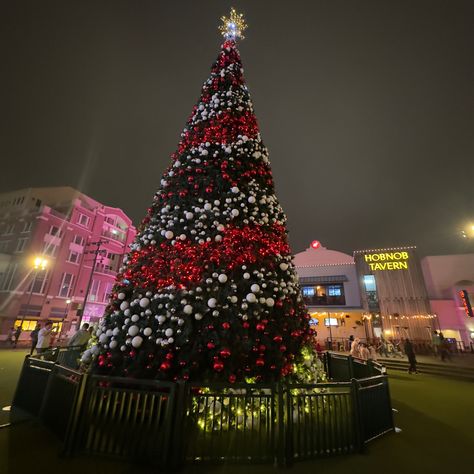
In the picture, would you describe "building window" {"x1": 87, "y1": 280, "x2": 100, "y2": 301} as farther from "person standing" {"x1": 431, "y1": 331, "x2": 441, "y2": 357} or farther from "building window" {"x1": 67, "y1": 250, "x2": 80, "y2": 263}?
"person standing" {"x1": 431, "y1": 331, "x2": 441, "y2": 357}

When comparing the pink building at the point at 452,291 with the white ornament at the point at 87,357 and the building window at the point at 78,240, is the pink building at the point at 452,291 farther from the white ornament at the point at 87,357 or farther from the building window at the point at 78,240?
the building window at the point at 78,240

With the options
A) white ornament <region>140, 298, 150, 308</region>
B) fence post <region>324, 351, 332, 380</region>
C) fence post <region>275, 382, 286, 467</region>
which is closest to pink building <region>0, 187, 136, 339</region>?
white ornament <region>140, 298, 150, 308</region>

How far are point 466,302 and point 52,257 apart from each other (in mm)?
41601

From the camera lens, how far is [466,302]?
24.8 m

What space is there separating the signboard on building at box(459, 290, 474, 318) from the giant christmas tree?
28375 millimetres

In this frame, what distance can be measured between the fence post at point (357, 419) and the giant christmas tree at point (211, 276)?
115 centimetres

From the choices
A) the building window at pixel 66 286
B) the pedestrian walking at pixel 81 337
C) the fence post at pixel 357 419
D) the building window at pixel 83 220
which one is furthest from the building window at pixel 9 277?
the fence post at pixel 357 419

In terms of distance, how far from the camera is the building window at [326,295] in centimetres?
3070

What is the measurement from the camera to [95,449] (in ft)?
11.1

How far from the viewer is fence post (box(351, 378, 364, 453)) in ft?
12.7

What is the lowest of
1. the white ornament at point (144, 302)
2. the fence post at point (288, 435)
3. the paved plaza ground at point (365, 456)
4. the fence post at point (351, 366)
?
the paved plaza ground at point (365, 456)

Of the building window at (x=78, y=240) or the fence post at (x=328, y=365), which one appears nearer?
the fence post at (x=328, y=365)

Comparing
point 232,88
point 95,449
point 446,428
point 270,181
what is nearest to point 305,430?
point 95,449

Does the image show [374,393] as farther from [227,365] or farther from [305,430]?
[227,365]
